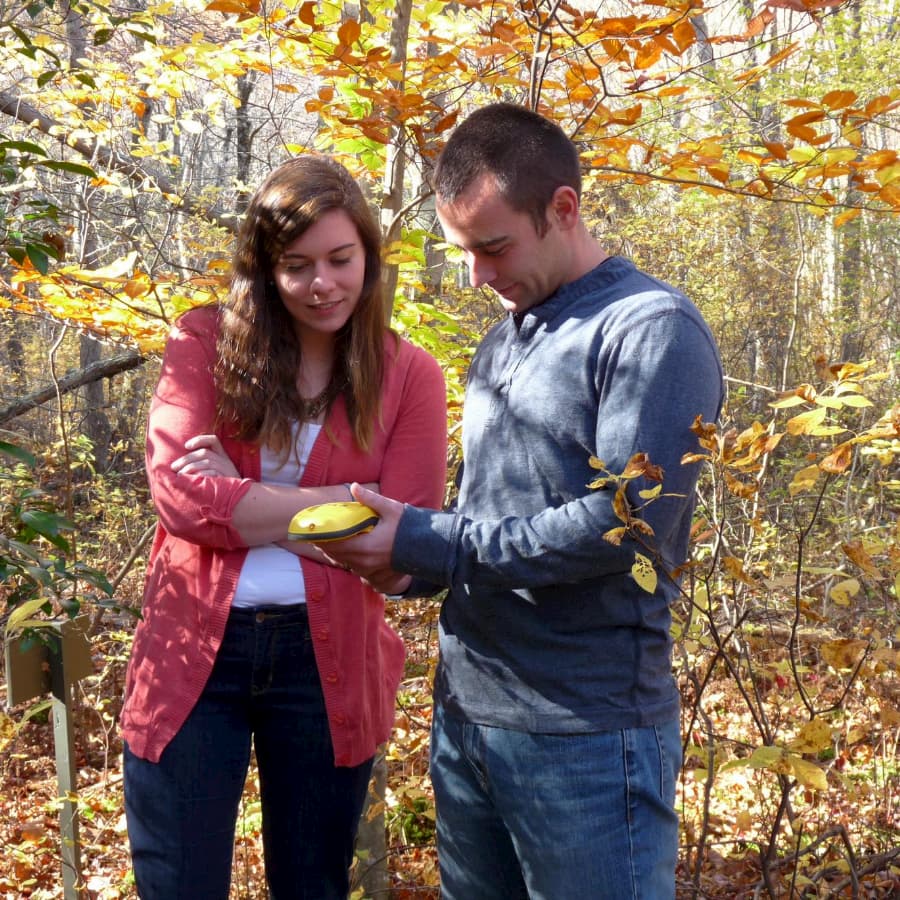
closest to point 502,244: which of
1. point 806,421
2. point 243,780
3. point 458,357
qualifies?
point 806,421

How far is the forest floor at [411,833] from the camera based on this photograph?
10.8 feet

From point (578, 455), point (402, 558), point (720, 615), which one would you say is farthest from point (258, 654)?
point (720, 615)

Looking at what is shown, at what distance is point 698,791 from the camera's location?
4.49 meters

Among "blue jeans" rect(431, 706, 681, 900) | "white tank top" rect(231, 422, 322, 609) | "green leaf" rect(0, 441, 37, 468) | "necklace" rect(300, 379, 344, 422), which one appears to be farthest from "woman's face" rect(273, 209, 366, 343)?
"blue jeans" rect(431, 706, 681, 900)

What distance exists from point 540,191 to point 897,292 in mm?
9567

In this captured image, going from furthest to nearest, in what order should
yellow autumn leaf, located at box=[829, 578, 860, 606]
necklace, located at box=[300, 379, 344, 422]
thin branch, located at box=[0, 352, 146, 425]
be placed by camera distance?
thin branch, located at box=[0, 352, 146, 425] → necklace, located at box=[300, 379, 344, 422] → yellow autumn leaf, located at box=[829, 578, 860, 606]

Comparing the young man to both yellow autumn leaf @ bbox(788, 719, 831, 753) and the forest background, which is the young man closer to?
the forest background

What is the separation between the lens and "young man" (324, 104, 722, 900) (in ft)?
5.21

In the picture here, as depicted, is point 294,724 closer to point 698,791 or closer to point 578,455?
point 578,455

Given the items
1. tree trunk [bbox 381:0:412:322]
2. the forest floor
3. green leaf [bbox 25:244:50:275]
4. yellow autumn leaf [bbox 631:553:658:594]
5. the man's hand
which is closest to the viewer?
yellow autumn leaf [bbox 631:553:658:594]

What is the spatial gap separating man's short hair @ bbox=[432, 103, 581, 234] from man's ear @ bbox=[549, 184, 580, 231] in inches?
0.4

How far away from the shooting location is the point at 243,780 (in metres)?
2.15

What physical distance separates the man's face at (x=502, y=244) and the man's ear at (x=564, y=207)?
1 cm

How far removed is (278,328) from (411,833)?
2.70m
